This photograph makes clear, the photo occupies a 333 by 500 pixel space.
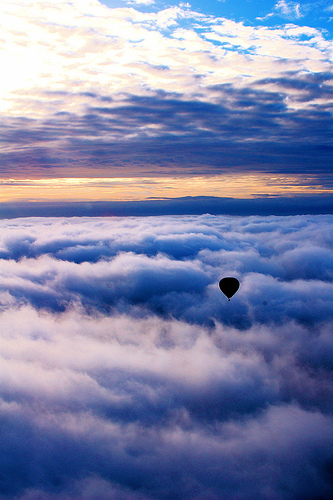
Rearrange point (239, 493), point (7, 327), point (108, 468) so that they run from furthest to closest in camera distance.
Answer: point (7, 327)
point (108, 468)
point (239, 493)

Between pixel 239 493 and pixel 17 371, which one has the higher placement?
pixel 17 371

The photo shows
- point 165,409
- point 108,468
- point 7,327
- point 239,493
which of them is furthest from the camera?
point 7,327

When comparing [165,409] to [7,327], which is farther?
[7,327]

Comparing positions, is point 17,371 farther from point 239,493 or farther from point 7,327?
point 239,493

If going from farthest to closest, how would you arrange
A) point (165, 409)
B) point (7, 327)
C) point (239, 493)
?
point (7, 327)
point (165, 409)
point (239, 493)

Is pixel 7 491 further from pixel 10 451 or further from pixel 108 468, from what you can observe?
pixel 108 468

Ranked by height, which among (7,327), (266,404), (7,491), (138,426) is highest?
(7,327)

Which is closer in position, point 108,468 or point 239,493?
point 239,493

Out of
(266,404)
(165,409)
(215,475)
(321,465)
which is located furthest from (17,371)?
(321,465)

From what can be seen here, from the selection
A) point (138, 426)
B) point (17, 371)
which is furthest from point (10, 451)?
point (138, 426)
